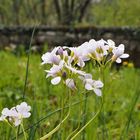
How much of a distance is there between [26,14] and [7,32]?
1482 centimetres

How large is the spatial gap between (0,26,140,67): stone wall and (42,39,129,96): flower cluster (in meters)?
6.21

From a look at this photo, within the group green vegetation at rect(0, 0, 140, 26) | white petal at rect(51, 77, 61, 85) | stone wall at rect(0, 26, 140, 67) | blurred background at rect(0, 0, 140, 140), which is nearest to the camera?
white petal at rect(51, 77, 61, 85)

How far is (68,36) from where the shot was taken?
908 cm

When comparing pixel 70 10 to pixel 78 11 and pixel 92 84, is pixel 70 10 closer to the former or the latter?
pixel 78 11

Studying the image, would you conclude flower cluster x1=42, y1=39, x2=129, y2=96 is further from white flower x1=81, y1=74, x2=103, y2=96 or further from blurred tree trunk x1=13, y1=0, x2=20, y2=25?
blurred tree trunk x1=13, y1=0, x2=20, y2=25

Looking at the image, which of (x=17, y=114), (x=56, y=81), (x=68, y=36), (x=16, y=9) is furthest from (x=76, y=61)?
(x=16, y=9)

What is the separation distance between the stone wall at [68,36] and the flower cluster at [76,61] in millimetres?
6212

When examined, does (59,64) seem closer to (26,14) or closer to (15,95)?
(15,95)

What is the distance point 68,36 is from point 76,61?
25.9 ft

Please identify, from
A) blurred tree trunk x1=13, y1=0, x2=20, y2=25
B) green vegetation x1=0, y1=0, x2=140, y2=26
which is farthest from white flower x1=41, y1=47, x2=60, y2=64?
blurred tree trunk x1=13, y1=0, x2=20, y2=25

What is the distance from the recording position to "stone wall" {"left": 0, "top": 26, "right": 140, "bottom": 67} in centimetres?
821

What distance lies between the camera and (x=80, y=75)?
3.99 ft

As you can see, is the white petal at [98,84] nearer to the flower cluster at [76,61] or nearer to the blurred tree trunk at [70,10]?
the flower cluster at [76,61]

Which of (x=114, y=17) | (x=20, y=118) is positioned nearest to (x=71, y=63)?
(x=20, y=118)
